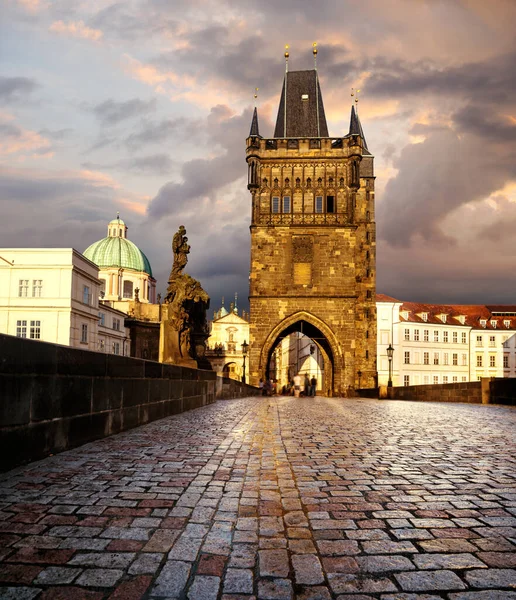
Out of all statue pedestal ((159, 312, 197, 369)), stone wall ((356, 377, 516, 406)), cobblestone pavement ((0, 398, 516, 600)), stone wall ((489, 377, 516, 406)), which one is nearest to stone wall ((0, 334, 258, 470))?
cobblestone pavement ((0, 398, 516, 600))

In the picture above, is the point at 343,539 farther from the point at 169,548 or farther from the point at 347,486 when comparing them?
the point at 347,486

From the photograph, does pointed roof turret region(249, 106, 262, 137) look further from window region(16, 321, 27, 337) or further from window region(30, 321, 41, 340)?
window region(16, 321, 27, 337)

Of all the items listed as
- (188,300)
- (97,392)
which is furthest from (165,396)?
(188,300)

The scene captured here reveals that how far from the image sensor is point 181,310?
14445 millimetres

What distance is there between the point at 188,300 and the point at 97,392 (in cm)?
836

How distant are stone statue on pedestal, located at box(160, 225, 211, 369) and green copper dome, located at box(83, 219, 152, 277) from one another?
64683 millimetres

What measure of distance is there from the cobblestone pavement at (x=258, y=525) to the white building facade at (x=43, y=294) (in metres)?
39.8

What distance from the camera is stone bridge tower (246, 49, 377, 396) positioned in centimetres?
4106

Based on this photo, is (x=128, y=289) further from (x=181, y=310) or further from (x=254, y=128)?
(x=181, y=310)

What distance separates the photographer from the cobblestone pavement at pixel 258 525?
231 centimetres

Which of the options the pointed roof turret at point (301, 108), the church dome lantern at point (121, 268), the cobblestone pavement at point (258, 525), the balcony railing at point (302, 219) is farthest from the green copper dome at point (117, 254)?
the cobblestone pavement at point (258, 525)

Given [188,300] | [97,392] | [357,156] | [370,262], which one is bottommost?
[97,392]

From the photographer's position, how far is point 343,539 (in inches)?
114

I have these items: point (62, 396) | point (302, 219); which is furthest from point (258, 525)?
point (302, 219)
